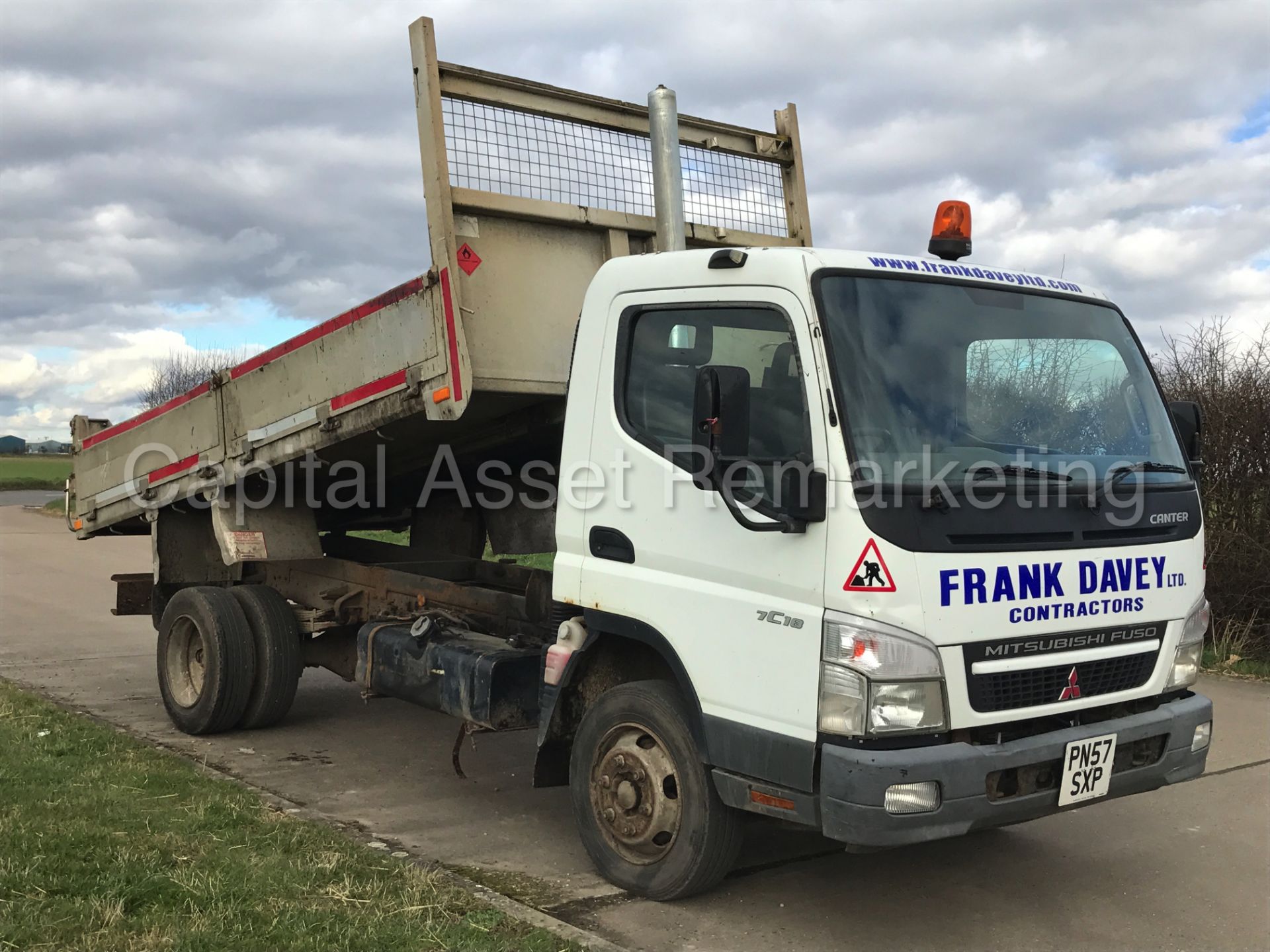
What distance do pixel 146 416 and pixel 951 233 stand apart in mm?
5368

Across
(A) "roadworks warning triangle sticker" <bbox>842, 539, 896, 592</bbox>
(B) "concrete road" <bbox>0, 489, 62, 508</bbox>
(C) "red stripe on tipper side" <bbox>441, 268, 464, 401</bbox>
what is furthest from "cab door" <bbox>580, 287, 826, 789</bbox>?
(B) "concrete road" <bbox>0, 489, 62, 508</bbox>

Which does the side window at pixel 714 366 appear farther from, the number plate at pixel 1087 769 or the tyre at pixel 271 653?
the tyre at pixel 271 653

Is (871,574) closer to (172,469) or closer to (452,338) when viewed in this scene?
(452,338)

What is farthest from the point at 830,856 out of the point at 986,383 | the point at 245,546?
the point at 245,546

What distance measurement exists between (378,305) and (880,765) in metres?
3.43

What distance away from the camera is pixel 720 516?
4.38 meters

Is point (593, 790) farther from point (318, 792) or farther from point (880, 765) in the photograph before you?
point (318, 792)

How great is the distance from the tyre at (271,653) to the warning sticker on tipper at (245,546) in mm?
280

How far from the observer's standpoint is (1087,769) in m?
4.25

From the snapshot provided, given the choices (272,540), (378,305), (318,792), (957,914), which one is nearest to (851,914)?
(957,914)

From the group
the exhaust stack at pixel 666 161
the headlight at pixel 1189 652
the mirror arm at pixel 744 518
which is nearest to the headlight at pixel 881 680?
the mirror arm at pixel 744 518

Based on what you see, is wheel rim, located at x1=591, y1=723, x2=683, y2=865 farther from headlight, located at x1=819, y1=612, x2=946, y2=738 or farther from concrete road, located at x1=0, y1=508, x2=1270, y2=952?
headlight, located at x1=819, y1=612, x2=946, y2=738

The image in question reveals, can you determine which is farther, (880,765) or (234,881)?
(234,881)

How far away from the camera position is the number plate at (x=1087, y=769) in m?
4.20
